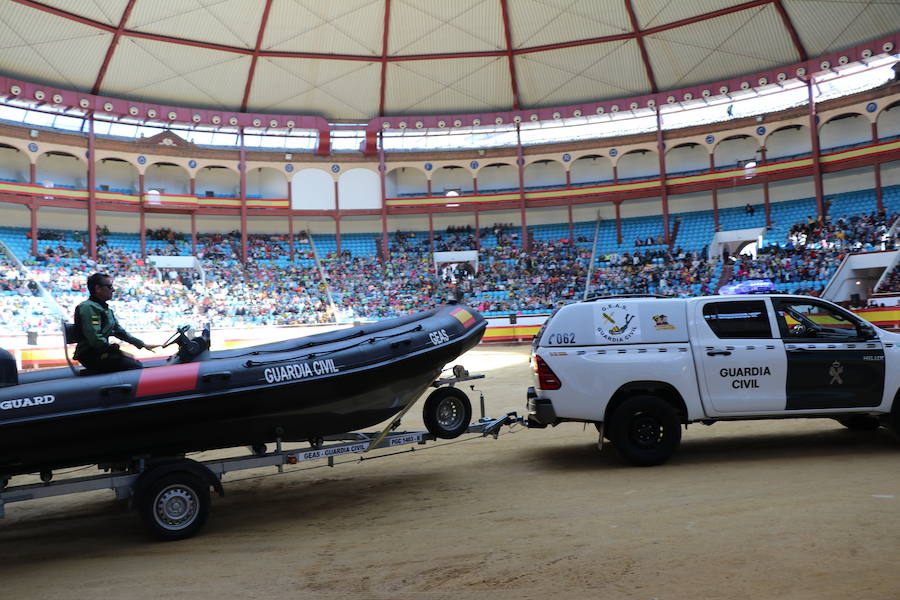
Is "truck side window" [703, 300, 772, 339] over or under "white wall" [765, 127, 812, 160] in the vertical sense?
under

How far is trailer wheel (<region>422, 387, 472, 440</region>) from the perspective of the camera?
7363 millimetres

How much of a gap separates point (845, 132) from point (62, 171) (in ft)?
151

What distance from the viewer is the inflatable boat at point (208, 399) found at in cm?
545

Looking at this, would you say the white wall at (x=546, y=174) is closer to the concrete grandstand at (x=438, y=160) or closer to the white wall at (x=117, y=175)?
the concrete grandstand at (x=438, y=160)

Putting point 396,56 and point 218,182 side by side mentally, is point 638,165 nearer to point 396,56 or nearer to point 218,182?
point 396,56

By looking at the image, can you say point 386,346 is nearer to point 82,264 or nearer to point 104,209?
point 82,264

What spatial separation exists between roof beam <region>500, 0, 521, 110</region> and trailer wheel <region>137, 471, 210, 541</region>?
33.6m

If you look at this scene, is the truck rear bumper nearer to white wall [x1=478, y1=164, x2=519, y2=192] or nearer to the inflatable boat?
the inflatable boat

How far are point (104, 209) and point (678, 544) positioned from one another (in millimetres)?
40854

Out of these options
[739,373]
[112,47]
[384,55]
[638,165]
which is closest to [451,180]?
[384,55]

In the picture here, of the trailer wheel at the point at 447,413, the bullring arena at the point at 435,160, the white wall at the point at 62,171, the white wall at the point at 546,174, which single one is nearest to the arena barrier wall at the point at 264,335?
the bullring arena at the point at 435,160

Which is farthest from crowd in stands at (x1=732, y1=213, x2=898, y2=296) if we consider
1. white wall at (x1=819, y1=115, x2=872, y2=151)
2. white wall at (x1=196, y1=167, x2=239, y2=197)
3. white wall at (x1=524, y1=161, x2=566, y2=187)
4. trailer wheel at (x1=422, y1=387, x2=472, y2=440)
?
white wall at (x1=196, y1=167, x2=239, y2=197)

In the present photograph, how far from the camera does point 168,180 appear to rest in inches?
1693

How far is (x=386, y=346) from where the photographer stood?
22.0 feet
